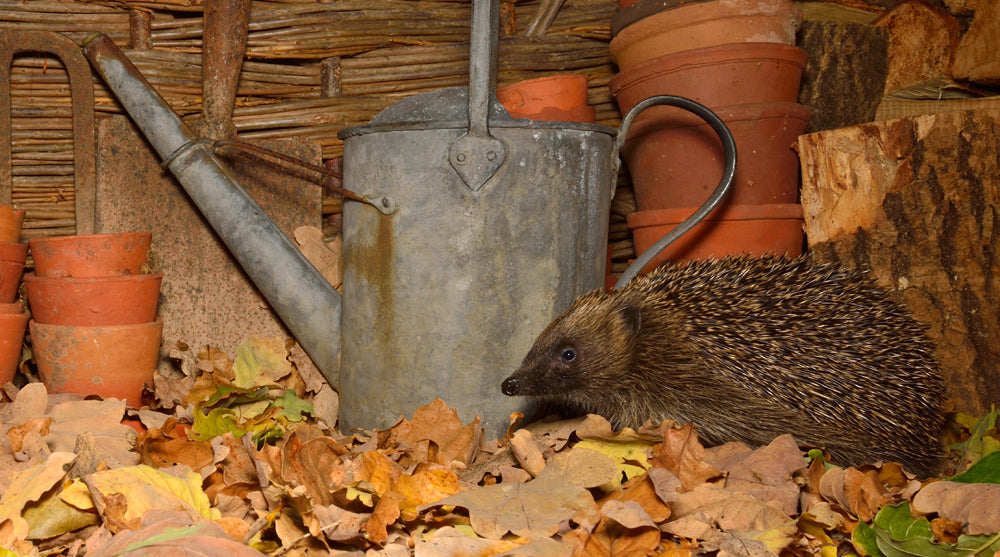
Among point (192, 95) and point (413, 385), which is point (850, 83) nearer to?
point (413, 385)

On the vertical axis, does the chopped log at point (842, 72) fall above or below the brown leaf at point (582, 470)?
above

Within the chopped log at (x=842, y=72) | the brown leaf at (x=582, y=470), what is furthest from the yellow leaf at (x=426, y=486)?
the chopped log at (x=842, y=72)

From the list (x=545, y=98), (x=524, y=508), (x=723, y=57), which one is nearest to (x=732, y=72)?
(x=723, y=57)

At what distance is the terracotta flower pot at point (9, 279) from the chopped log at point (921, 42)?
3.24 m

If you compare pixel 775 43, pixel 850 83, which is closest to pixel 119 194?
pixel 775 43

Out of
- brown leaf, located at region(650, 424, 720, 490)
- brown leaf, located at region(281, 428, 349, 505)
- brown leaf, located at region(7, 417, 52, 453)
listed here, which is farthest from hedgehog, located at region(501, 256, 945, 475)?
brown leaf, located at region(7, 417, 52, 453)

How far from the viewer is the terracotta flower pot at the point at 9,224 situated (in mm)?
2727

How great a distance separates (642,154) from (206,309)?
1.80 meters

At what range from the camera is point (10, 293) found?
2760 millimetres

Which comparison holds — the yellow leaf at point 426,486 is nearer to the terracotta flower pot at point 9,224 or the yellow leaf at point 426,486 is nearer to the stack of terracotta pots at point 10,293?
the stack of terracotta pots at point 10,293

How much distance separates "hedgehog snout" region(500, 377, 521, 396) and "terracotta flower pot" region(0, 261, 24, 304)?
5.64 ft

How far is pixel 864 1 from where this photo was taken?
3188 millimetres

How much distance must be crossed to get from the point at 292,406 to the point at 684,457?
133 cm

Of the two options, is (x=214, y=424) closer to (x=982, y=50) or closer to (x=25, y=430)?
(x=25, y=430)
